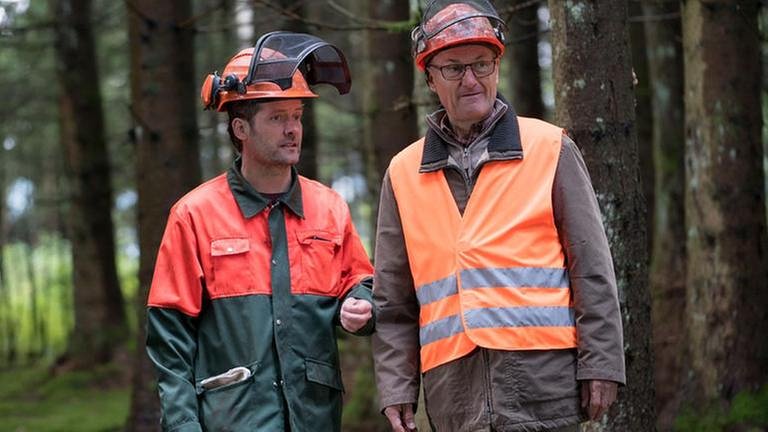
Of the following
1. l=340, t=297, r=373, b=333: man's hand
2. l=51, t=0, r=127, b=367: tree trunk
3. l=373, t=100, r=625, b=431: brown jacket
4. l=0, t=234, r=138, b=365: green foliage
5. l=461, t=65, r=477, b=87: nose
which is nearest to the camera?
l=373, t=100, r=625, b=431: brown jacket

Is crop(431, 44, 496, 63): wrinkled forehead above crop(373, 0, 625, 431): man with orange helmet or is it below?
above

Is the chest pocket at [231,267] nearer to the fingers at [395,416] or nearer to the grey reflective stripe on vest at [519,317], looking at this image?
the fingers at [395,416]

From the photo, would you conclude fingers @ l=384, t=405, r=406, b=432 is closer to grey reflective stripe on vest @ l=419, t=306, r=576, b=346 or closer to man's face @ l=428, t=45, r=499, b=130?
grey reflective stripe on vest @ l=419, t=306, r=576, b=346

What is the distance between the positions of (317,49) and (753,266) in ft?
14.1

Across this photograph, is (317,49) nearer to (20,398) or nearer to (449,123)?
(449,123)

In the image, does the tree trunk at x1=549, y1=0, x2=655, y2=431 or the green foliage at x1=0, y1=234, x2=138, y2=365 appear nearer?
the tree trunk at x1=549, y1=0, x2=655, y2=431

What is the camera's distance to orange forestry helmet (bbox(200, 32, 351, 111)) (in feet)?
15.4

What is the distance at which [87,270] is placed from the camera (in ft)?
52.7

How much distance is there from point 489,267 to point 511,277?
9 centimetres

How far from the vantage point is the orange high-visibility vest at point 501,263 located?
403 centimetres

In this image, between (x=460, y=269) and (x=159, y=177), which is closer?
(x=460, y=269)

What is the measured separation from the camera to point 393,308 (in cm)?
440

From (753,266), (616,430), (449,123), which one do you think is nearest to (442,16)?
(449,123)

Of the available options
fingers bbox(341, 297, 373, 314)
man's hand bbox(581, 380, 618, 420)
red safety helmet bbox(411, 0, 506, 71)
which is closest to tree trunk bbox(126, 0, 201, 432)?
fingers bbox(341, 297, 373, 314)
